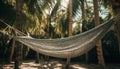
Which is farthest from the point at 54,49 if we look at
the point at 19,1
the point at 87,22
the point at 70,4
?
the point at 87,22

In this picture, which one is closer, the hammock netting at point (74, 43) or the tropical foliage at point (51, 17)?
the hammock netting at point (74, 43)

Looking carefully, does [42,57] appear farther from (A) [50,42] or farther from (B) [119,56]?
(A) [50,42]

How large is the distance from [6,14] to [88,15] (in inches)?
317

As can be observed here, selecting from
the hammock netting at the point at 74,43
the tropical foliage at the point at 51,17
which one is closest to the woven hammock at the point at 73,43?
the hammock netting at the point at 74,43

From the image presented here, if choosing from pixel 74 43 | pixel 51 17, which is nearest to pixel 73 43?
pixel 74 43

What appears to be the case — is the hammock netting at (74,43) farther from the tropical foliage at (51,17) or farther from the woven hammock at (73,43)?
the tropical foliage at (51,17)

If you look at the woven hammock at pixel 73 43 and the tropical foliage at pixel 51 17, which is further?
the tropical foliage at pixel 51 17

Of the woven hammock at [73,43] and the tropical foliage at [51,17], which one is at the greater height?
the tropical foliage at [51,17]

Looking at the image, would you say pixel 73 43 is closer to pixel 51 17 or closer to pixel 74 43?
pixel 74 43

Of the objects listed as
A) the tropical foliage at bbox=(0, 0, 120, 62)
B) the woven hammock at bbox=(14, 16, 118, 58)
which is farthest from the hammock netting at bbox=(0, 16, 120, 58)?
the tropical foliage at bbox=(0, 0, 120, 62)

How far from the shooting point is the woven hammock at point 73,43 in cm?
424

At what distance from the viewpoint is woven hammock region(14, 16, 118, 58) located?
4.24 meters

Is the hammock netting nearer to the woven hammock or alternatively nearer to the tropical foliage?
the woven hammock

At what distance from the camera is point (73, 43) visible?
4.58m
